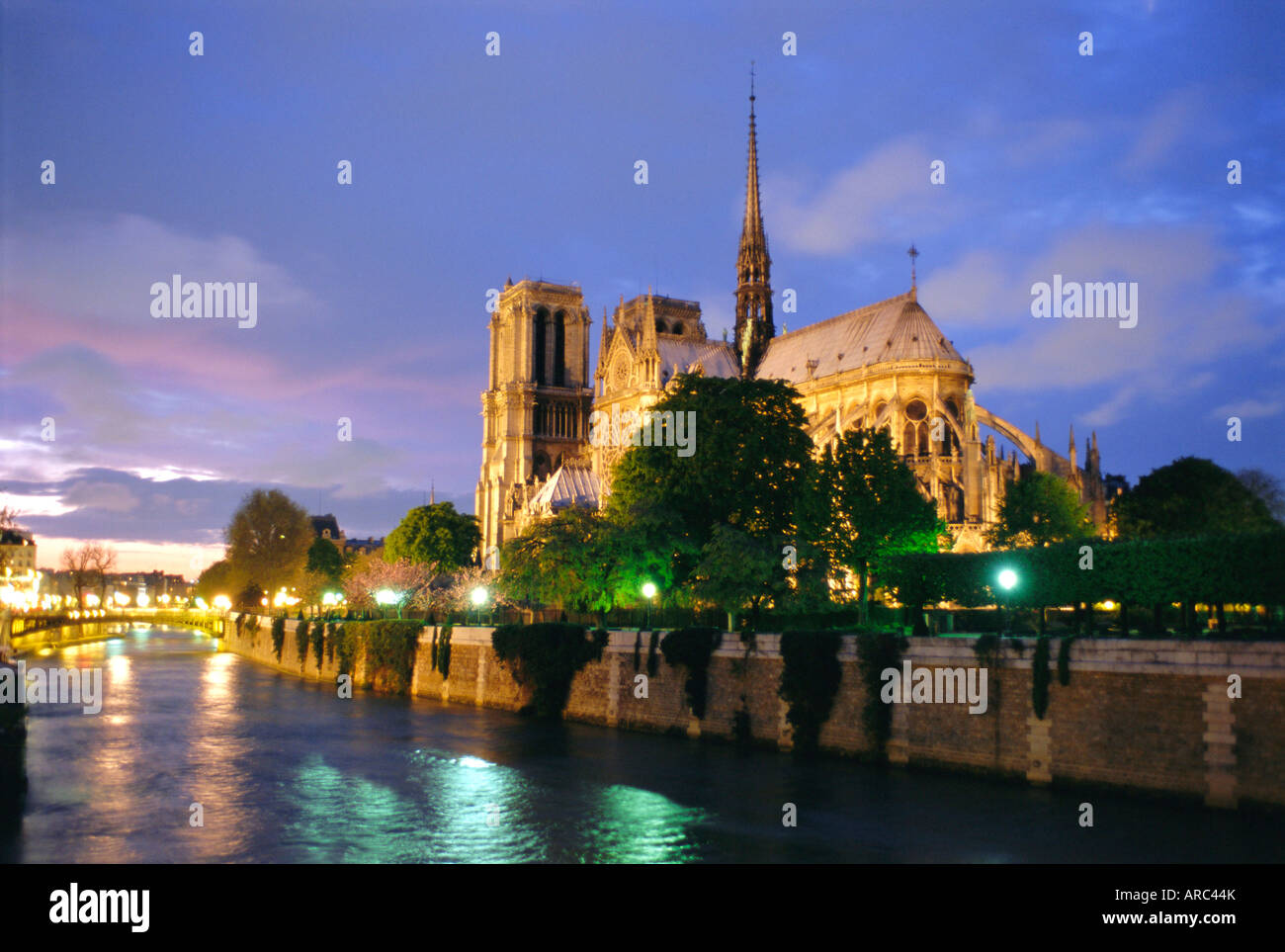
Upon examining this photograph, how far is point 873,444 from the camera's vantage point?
49438mm

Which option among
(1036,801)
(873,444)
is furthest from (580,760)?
(873,444)

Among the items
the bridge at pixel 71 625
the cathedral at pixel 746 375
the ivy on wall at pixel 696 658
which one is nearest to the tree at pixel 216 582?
the bridge at pixel 71 625

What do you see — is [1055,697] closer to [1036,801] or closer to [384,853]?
[1036,801]

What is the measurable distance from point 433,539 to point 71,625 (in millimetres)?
40310

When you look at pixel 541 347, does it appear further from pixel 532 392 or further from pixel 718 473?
pixel 718 473

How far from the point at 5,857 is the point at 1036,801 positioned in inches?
818

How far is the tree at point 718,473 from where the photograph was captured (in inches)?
1716

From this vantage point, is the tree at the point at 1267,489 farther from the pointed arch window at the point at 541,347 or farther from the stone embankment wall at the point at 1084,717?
the pointed arch window at the point at 541,347

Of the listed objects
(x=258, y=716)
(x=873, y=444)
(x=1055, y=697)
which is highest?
(x=873, y=444)

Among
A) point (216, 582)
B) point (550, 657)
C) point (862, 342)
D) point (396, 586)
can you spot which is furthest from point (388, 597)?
point (216, 582)

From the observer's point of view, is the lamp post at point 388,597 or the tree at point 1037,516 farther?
the lamp post at point 388,597

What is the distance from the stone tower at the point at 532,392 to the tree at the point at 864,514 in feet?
212

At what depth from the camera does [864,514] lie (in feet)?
150
